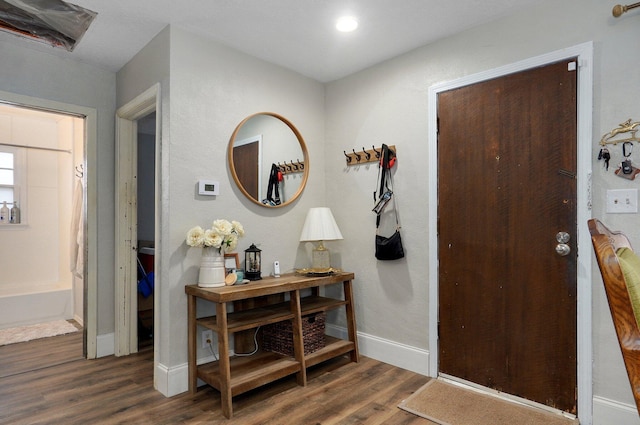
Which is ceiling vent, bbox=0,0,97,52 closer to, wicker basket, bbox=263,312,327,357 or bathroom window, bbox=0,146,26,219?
wicker basket, bbox=263,312,327,357

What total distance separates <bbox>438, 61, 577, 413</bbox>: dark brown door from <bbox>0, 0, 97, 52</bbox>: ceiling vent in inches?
95.6

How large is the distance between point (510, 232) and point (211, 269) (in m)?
1.89

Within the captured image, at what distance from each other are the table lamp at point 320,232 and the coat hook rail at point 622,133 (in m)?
1.78

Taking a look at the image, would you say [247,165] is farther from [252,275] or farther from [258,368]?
[258,368]

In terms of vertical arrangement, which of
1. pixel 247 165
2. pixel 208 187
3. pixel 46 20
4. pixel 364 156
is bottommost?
pixel 208 187

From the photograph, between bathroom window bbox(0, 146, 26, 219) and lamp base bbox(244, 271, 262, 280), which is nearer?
lamp base bbox(244, 271, 262, 280)

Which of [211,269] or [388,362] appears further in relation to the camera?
[388,362]

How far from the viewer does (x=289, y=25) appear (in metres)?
2.47

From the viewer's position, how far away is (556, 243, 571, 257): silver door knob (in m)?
2.09

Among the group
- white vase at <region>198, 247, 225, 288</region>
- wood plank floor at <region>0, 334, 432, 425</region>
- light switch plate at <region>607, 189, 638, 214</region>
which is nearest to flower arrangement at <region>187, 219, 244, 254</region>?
white vase at <region>198, 247, 225, 288</region>

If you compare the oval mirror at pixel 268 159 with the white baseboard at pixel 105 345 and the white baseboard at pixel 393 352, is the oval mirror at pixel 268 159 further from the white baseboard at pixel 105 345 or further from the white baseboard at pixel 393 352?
the white baseboard at pixel 105 345

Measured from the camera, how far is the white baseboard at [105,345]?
10.1 feet

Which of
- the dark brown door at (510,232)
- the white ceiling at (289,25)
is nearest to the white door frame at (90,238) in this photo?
the white ceiling at (289,25)

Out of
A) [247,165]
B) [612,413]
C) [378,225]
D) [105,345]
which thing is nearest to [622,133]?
[612,413]
